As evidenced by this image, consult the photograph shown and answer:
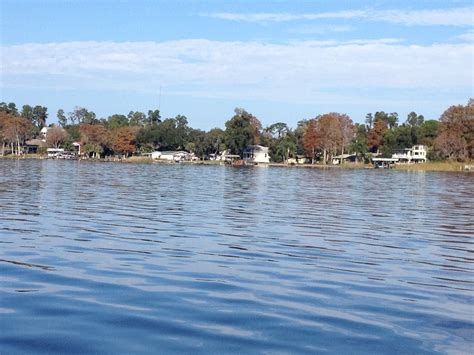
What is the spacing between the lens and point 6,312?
884 centimetres

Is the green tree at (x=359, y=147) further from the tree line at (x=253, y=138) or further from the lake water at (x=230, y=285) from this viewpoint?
the lake water at (x=230, y=285)

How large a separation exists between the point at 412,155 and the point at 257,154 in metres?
32.8

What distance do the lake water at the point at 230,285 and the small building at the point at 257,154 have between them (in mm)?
130814

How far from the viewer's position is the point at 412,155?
5787 inches

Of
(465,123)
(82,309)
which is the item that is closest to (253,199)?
(82,309)

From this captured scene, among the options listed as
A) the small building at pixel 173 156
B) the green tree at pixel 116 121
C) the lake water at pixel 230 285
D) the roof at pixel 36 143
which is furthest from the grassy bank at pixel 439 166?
the lake water at pixel 230 285

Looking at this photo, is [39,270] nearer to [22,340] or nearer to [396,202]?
[22,340]

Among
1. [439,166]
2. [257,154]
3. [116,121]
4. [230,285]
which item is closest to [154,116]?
[116,121]

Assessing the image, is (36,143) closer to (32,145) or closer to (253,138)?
(32,145)

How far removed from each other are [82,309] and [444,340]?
4.50 meters

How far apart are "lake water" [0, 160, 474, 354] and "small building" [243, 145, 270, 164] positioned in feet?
429

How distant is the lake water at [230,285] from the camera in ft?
26.5

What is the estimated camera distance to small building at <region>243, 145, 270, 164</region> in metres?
153

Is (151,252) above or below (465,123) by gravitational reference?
below
